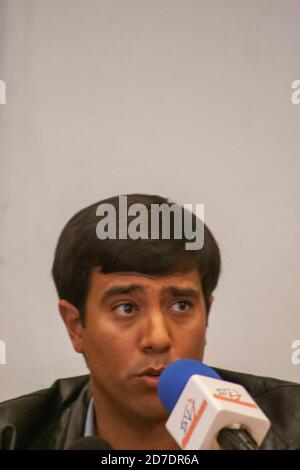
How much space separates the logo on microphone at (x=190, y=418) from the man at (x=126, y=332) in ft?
1.18

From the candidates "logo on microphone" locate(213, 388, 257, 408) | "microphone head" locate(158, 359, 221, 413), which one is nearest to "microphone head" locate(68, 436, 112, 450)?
"microphone head" locate(158, 359, 221, 413)

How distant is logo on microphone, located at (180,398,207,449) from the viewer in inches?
32.1

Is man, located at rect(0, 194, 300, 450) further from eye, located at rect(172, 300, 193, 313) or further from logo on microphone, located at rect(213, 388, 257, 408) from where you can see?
logo on microphone, located at rect(213, 388, 257, 408)

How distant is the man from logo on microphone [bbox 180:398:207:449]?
358 mm

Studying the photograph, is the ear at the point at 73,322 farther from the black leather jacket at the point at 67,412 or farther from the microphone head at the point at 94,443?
the microphone head at the point at 94,443

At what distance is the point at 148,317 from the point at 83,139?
423mm

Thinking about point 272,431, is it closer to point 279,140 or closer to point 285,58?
point 279,140

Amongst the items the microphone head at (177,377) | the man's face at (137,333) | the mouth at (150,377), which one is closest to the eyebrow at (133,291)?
the man's face at (137,333)

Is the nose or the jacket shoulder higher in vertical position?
the nose

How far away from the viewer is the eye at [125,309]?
49.9 inches

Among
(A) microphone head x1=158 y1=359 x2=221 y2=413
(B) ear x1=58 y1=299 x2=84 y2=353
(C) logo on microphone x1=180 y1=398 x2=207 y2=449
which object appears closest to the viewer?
(C) logo on microphone x1=180 y1=398 x2=207 y2=449

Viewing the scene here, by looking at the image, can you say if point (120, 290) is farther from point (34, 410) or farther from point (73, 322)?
point (34, 410)

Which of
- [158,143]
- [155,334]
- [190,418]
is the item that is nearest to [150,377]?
[155,334]
